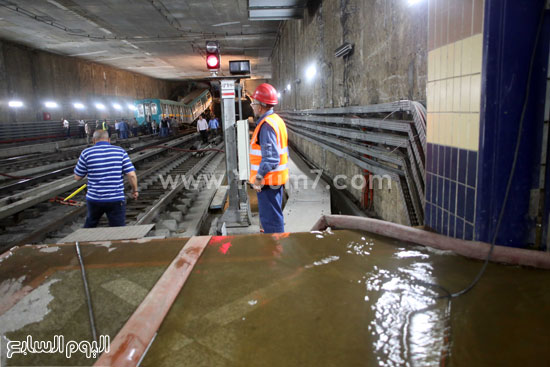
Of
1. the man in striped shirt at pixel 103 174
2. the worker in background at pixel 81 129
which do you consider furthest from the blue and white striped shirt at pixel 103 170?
the worker in background at pixel 81 129

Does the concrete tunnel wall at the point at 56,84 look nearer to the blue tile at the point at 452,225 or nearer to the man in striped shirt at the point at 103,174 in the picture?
the man in striped shirt at the point at 103,174

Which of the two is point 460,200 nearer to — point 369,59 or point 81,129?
point 369,59

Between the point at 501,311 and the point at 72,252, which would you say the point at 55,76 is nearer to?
the point at 72,252

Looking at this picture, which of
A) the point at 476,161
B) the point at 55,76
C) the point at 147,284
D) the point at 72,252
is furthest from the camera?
the point at 55,76

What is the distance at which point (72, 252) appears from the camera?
245cm

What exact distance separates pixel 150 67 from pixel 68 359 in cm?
3036

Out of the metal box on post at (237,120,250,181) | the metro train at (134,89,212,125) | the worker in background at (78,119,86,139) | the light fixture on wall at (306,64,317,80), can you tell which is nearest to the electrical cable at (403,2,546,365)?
the metal box on post at (237,120,250,181)

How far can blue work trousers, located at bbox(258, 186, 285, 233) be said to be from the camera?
4324mm

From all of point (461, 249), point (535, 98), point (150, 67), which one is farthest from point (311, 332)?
point (150, 67)

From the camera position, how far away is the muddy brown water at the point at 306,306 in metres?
1.39

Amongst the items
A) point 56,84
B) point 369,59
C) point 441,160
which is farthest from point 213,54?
point 56,84

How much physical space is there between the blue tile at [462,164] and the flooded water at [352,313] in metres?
0.49

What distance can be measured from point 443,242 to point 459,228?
14 cm

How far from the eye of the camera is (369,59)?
5184 millimetres
